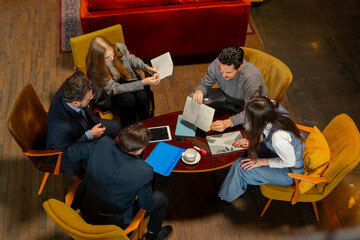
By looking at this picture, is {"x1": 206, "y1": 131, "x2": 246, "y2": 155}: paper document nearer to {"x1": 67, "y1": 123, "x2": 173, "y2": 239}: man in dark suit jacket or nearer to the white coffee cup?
the white coffee cup

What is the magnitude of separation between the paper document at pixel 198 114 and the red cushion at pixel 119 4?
1.71m

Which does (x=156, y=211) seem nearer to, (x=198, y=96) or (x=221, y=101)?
(x=198, y=96)

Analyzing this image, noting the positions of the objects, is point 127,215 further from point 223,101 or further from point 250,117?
point 223,101

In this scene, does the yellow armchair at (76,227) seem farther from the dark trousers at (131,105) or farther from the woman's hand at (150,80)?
the woman's hand at (150,80)

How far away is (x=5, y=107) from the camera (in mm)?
4008

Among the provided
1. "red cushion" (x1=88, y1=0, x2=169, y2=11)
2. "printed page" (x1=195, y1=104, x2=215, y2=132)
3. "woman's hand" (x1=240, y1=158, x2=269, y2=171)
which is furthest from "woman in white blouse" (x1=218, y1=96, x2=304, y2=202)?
"red cushion" (x1=88, y1=0, x2=169, y2=11)

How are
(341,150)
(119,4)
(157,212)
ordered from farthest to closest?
(119,4), (157,212), (341,150)

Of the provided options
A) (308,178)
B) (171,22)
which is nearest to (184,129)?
(308,178)

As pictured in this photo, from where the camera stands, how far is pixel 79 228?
2037mm

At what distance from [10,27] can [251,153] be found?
414 centimetres

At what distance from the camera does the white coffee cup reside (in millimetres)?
2723

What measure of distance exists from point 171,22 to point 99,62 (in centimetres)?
132

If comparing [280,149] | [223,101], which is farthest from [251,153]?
[223,101]

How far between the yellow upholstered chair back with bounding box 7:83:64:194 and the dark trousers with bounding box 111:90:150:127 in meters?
0.70
